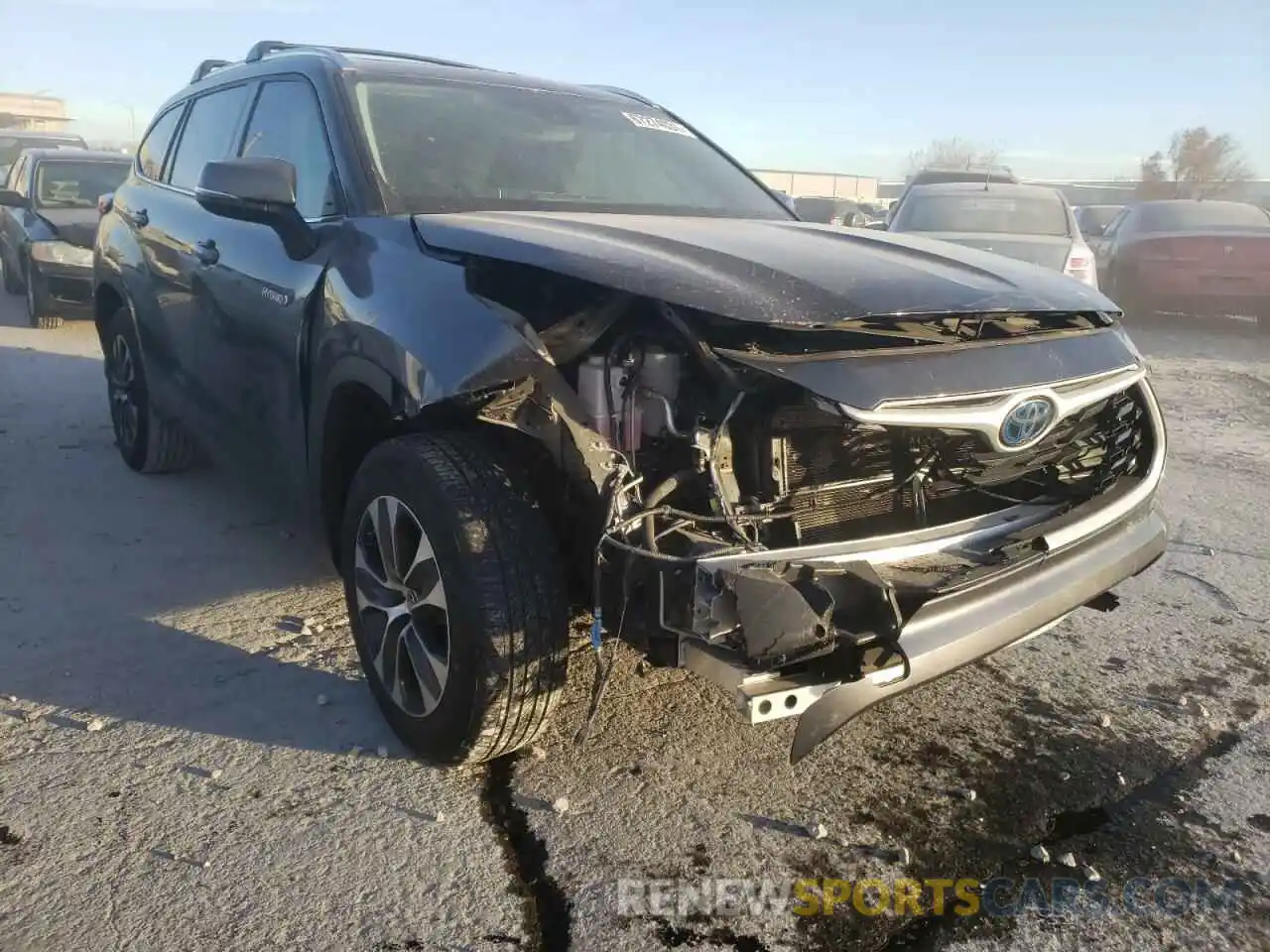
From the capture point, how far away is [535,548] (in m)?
2.37

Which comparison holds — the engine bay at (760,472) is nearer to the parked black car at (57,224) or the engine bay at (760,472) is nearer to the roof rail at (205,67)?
the roof rail at (205,67)

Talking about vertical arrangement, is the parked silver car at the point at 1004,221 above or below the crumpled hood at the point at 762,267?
below

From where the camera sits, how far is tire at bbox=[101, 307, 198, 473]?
4.89 meters

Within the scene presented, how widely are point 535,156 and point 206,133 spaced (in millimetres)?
1793

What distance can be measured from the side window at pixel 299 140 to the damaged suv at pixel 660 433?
2cm

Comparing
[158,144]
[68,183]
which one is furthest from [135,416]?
[68,183]

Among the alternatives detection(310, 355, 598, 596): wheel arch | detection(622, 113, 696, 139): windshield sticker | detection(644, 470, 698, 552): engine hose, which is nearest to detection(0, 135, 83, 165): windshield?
detection(622, 113, 696, 139): windshield sticker

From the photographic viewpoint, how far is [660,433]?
7.86 feet

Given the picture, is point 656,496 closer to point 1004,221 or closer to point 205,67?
point 205,67

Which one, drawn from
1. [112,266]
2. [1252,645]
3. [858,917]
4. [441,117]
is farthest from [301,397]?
[1252,645]

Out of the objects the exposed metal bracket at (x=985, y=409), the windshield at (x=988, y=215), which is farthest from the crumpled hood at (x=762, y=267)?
the windshield at (x=988, y=215)

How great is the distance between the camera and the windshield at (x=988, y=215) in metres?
9.20

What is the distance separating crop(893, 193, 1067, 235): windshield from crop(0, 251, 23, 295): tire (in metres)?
9.99

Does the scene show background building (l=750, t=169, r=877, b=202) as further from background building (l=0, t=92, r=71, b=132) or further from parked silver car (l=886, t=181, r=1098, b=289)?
parked silver car (l=886, t=181, r=1098, b=289)
